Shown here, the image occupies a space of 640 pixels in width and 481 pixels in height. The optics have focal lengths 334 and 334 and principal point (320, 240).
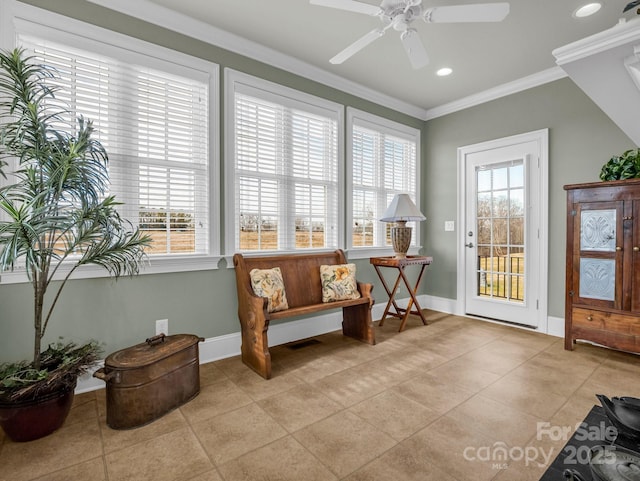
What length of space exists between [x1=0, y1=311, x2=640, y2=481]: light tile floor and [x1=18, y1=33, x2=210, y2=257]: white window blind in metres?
1.21

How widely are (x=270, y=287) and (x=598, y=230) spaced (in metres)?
2.81

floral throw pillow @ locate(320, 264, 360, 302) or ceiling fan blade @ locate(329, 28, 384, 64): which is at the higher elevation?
ceiling fan blade @ locate(329, 28, 384, 64)

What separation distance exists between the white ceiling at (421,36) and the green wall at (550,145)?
32 cm

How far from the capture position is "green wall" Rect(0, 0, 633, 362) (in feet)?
7.43

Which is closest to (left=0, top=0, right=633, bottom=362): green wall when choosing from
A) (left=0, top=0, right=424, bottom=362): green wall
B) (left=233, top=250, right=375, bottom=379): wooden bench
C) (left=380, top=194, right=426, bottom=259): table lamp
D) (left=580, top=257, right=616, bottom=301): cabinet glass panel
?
(left=0, top=0, right=424, bottom=362): green wall

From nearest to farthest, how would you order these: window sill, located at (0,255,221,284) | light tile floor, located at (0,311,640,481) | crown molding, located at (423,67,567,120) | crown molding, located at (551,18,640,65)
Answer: crown molding, located at (551,18,640,65)
light tile floor, located at (0,311,640,481)
window sill, located at (0,255,221,284)
crown molding, located at (423,67,567,120)

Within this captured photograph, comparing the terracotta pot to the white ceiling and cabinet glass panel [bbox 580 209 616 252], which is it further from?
cabinet glass panel [bbox 580 209 616 252]

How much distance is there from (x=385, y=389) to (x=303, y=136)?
8.06 ft

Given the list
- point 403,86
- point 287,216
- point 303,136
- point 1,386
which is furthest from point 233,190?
point 403,86

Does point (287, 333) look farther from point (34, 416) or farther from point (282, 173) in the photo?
point (34, 416)

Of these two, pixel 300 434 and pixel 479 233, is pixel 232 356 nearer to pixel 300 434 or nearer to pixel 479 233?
pixel 300 434

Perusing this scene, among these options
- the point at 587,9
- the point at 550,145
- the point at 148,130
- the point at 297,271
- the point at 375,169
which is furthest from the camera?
the point at 375,169

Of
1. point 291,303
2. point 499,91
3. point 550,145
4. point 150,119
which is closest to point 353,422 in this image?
point 291,303

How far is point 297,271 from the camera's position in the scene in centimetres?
318
